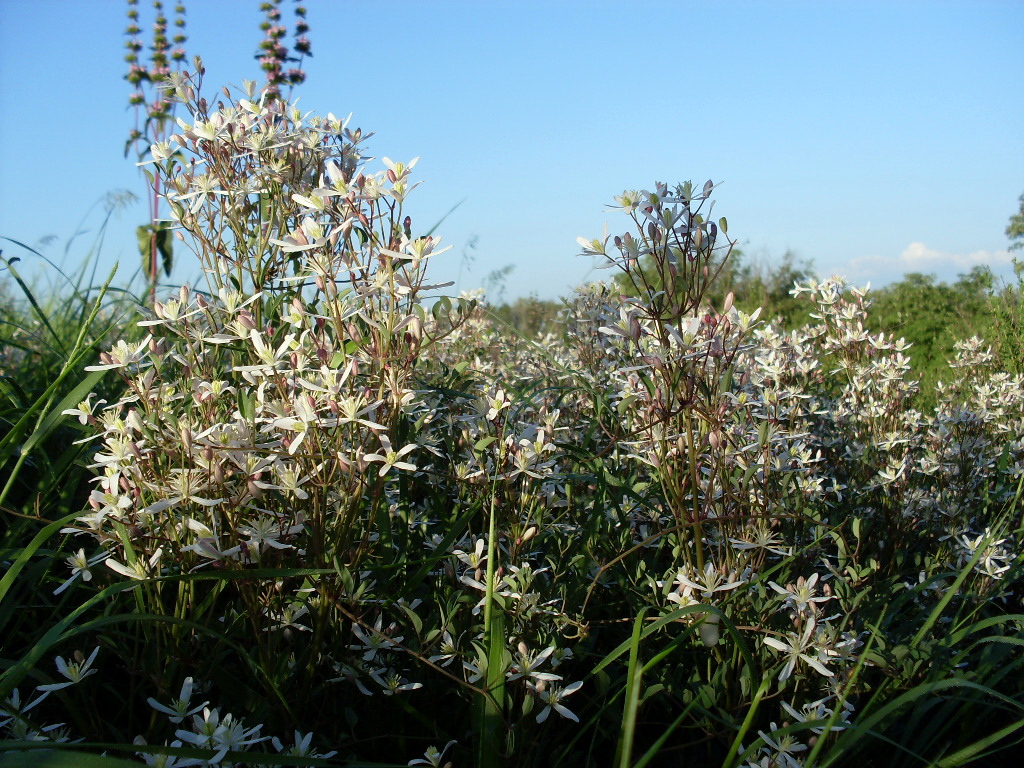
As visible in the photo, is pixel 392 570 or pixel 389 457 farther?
pixel 392 570

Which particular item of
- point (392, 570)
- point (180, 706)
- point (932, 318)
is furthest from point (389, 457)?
point (932, 318)

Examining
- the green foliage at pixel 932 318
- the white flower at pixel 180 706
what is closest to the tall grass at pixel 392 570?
the white flower at pixel 180 706

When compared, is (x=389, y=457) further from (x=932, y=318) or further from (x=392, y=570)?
(x=932, y=318)

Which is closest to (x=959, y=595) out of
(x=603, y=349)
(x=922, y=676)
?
(x=922, y=676)

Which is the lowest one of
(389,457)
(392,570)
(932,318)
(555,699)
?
(555,699)

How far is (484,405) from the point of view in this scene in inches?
84.4

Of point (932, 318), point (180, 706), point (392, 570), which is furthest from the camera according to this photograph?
point (932, 318)

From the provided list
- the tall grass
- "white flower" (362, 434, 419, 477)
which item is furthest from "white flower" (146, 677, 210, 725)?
"white flower" (362, 434, 419, 477)

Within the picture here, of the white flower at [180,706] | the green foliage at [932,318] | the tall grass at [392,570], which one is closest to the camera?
the white flower at [180,706]

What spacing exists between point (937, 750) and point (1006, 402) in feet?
8.37

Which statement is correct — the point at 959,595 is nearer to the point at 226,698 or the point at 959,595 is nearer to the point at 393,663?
the point at 393,663

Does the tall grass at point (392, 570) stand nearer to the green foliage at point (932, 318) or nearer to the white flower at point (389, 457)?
the white flower at point (389, 457)

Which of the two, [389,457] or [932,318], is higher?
[932,318]

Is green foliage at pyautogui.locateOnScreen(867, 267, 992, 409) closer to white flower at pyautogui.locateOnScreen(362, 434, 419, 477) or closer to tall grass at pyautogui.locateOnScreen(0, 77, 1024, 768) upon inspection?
tall grass at pyautogui.locateOnScreen(0, 77, 1024, 768)
